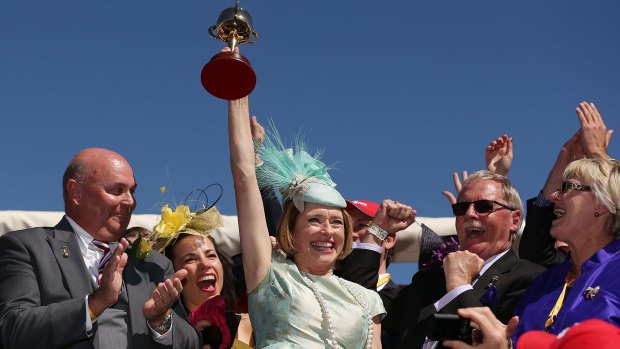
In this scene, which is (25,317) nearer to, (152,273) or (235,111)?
(152,273)

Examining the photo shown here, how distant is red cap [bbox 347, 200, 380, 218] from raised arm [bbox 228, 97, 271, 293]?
225cm

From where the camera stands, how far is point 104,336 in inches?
198

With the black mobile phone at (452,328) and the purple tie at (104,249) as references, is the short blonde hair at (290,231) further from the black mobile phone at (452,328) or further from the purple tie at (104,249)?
the black mobile phone at (452,328)

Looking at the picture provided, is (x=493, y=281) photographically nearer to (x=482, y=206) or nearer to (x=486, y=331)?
(x=482, y=206)

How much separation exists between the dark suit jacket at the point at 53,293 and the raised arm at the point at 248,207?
1.97 feet

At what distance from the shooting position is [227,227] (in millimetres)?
7227

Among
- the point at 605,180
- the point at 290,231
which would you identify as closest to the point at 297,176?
the point at 290,231

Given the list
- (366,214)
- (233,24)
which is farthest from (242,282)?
(233,24)

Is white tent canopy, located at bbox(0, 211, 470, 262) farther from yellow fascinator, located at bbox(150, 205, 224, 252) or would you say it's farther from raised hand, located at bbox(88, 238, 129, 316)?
raised hand, located at bbox(88, 238, 129, 316)

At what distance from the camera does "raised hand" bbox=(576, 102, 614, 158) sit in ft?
20.0

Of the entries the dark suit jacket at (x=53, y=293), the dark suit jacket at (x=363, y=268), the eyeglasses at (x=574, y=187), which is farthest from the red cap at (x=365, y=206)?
the eyeglasses at (x=574, y=187)

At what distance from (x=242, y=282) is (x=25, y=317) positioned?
7.44 feet

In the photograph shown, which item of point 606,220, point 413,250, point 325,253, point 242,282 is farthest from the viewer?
point 413,250

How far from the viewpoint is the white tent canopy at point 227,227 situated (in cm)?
703
